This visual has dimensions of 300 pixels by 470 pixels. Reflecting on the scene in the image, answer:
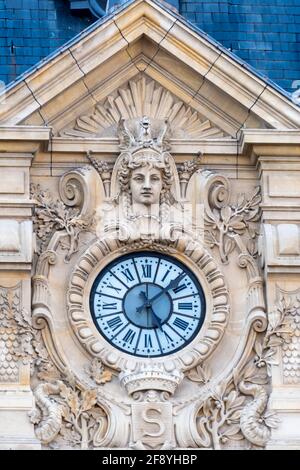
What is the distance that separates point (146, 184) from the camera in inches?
1073

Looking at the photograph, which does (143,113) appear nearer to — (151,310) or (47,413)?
(151,310)

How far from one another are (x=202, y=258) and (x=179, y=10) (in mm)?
3240

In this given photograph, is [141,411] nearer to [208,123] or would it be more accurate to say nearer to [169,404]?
[169,404]

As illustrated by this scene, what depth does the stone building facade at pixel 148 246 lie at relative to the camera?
26578 mm

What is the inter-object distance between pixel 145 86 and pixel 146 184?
119cm

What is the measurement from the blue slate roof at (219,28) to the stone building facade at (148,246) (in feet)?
4.02

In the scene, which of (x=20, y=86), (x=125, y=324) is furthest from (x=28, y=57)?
(x=125, y=324)

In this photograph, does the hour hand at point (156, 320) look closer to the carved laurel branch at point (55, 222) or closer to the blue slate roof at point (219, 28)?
the carved laurel branch at point (55, 222)

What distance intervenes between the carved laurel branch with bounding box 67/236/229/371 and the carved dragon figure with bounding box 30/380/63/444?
1.89 feet

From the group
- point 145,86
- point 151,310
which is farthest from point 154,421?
point 145,86

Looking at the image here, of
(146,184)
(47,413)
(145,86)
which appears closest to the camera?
(47,413)

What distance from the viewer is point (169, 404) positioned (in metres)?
26.6

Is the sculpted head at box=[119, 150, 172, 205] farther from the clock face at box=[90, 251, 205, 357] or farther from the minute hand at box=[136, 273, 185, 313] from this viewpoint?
the minute hand at box=[136, 273, 185, 313]

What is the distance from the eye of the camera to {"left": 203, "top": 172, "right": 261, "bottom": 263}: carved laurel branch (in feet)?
89.8
